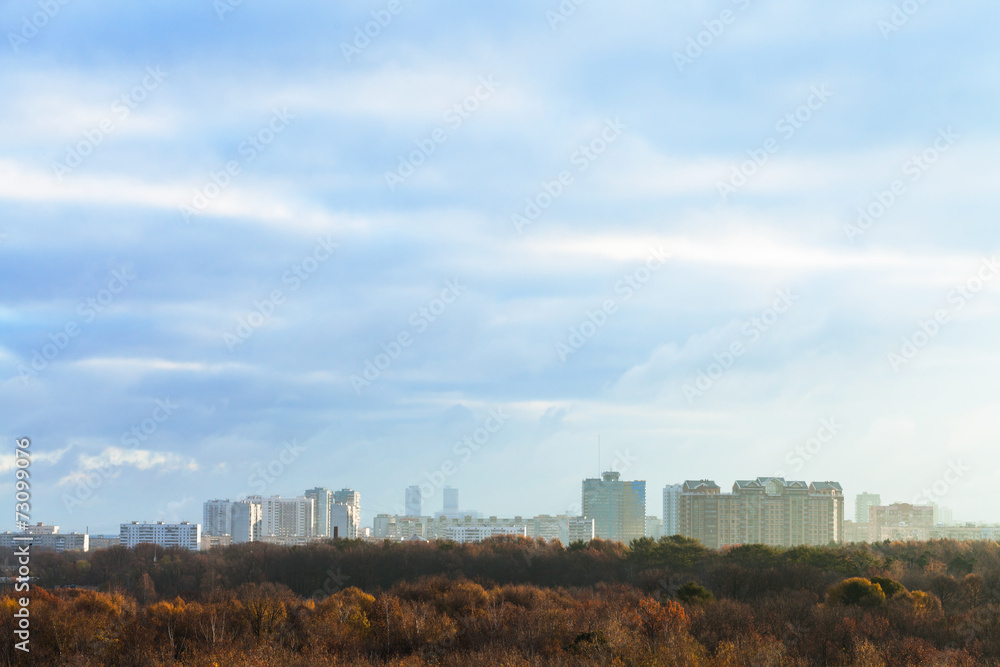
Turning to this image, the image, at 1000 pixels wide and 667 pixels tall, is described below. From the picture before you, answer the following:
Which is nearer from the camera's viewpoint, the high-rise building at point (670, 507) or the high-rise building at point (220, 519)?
the high-rise building at point (670, 507)

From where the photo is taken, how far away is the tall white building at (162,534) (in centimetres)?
15800

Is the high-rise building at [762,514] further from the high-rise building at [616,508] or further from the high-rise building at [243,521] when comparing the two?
the high-rise building at [243,521]

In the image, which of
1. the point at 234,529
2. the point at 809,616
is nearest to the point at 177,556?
the point at 809,616

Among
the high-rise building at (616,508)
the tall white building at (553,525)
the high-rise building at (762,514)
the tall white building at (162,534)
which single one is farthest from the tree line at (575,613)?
the high-rise building at (616,508)

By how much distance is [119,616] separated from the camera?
46.5 meters

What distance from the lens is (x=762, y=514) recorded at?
13225 cm

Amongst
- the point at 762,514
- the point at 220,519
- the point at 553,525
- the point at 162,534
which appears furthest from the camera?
the point at 220,519

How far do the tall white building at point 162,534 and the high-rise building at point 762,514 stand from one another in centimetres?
8428

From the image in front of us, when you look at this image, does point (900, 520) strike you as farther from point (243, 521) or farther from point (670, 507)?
point (243, 521)

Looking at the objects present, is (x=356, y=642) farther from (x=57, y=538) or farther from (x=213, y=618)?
(x=57, y=538)

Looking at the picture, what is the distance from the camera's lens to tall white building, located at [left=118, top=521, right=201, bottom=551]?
15800 centimetres

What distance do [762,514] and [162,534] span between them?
331 ft

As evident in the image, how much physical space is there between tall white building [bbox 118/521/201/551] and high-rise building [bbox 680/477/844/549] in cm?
8428

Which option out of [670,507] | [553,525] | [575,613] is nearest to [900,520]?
[670,507]
